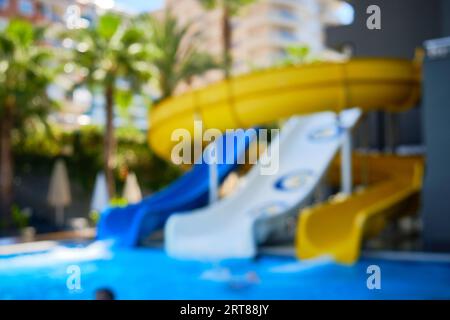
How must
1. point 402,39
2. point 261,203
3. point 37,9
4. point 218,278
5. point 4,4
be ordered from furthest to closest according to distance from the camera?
point 37,9, point 4,4, point 402,39, point 261,203, point 218,278

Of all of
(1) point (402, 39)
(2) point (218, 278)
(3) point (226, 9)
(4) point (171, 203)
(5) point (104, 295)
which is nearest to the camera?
(5) point (104, 295)

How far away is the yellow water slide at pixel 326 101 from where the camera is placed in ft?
32.2

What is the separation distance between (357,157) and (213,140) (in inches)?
150

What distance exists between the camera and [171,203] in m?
13.6

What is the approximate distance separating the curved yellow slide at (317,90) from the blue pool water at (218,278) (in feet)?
9.08

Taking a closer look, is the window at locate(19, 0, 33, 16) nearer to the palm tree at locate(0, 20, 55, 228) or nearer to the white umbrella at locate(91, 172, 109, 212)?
the palm tree at locate(0, 20, 55, 228)

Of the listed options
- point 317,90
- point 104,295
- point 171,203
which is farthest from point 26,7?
point 104,295

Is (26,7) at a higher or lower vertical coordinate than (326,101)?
higher

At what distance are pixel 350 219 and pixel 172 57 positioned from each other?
1276cm

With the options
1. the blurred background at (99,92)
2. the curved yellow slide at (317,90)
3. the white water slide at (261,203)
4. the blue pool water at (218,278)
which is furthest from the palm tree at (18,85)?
the curved yellow slide at (317,90)

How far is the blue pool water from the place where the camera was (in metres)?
7.10

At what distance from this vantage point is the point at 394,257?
391 inches

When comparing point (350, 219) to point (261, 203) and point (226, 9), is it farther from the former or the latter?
point (226, 9)
